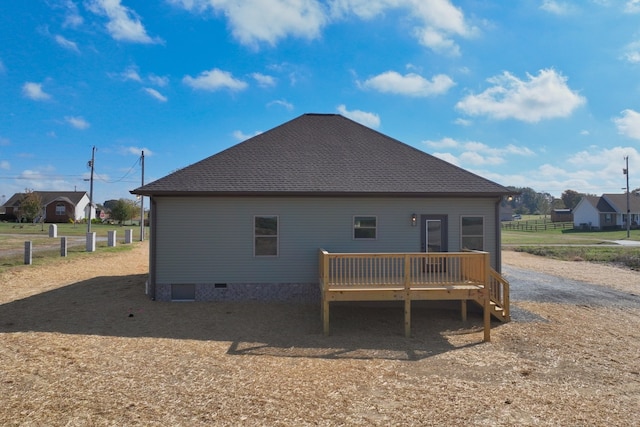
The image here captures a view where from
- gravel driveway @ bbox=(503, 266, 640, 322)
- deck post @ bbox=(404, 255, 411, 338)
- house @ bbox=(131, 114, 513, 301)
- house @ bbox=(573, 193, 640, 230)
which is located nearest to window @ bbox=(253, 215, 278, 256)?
house @ bbox=(131, 114, 513, 301)

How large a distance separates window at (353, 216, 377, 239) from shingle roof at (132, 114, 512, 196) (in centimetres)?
90

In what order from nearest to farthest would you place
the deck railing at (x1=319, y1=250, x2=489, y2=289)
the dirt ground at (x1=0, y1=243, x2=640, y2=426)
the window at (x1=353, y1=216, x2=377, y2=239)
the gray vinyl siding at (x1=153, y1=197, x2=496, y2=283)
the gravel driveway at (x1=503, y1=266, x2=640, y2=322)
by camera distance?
1. the dirt ground at (x1=0, y1=243, x2=640, y2=426)
2. the deck railing at (x1=319, y1=250, x2=489, y2=289)
3. the gray vinyl siding at (x1=153, y1=197, x2=496, y2=283)
4. the window at (x1=353, y1=216, x2=377, y2=239)
5. the gravel driveway at (x1=503, y1=266, x2=640, y2=322)

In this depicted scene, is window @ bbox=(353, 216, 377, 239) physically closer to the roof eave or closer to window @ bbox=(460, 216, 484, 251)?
the roof eave

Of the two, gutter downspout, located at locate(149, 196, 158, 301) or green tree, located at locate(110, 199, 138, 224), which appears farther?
green tree, located at locate(110, 199, 138, 224)

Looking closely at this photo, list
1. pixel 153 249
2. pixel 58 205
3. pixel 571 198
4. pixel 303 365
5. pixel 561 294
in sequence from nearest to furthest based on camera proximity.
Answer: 1. pixel 303 365
2. pixel 153 249
3. pixel 561 294
4. pixel 58 205
5. pixel 571 198

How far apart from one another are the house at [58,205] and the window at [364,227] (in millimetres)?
56811

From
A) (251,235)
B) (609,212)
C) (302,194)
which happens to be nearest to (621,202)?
(609,212)

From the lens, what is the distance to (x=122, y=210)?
51031 millimetres

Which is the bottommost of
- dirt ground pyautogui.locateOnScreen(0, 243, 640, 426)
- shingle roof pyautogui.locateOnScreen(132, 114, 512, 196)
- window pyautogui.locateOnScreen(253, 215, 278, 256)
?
dirt ground pyautogui.locateOnScreen(0, 243, 640, 426)

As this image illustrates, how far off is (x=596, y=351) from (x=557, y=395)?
112 inches

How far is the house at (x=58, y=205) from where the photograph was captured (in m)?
58.3

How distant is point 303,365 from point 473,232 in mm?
7020

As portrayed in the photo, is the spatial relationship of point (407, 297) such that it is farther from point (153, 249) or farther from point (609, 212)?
point (609, 212)

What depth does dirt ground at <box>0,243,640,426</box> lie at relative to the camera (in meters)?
4.78
